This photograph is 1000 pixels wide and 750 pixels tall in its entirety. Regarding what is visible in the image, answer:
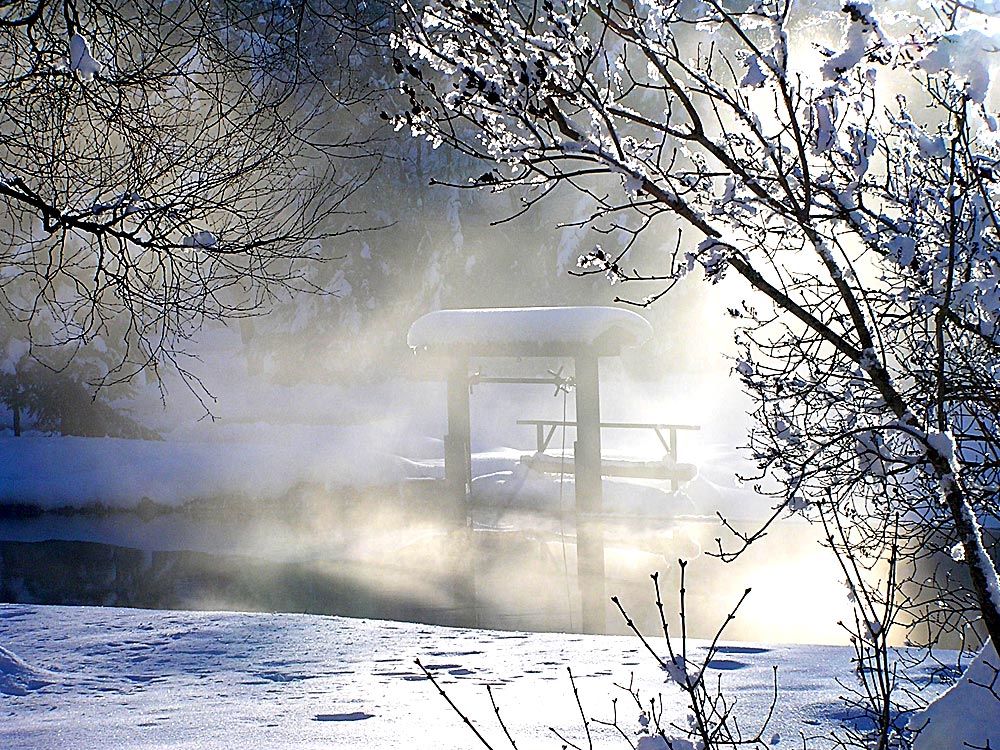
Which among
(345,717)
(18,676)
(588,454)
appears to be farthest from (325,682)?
(588,454)

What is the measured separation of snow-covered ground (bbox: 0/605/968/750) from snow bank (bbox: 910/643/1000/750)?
0.77 meters

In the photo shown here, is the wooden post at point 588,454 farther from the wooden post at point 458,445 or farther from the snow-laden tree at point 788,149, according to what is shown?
the snow-laden tree at point 788,149

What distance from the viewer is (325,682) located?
14.7 ft

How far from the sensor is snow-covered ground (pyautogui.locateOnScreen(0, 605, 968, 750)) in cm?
352

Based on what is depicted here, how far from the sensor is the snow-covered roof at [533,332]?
1203 cm

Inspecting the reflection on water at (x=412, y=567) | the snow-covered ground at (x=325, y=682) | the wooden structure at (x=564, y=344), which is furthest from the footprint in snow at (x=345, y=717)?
the wooden structure at (x=564, y=344)

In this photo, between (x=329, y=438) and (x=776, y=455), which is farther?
(x=329, y=438)

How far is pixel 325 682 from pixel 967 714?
9.18 ft

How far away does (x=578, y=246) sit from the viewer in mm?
23734

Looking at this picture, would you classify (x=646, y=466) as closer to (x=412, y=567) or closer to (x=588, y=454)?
(x=588, y=454)

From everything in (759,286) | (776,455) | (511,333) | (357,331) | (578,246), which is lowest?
(776,455)

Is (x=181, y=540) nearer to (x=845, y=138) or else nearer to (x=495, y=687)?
(x=495, y=687)

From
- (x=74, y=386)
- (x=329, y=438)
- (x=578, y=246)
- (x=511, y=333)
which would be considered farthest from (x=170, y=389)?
(x=511, y=333)

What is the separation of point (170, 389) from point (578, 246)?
10142mm
